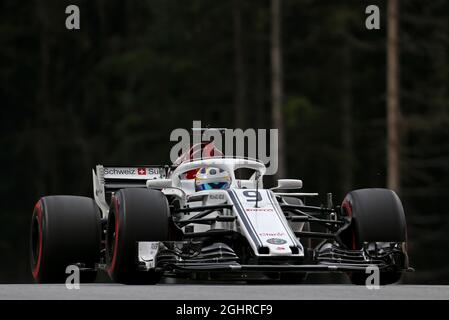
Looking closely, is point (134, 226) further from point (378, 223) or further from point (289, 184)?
point (378, 223)

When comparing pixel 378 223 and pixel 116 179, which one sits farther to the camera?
pixel 116 179

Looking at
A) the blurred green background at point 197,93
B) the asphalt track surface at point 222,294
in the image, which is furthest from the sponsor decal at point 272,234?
the blurred green background at point 197,93

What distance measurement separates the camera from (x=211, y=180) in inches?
660

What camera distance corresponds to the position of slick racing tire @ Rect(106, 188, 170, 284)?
48.9 feet

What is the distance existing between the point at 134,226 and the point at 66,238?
169 cm

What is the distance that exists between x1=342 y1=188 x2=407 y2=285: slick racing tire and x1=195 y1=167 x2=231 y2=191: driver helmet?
5.84 feet

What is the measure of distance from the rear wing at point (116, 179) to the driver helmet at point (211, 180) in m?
2.04

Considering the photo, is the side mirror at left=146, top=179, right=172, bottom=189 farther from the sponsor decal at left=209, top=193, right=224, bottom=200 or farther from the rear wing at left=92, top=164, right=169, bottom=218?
the rear wing at left=92, top=164, right=169, bottom=218

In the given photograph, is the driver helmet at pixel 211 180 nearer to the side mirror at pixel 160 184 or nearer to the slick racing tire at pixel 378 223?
the side mirror at pixel 160 184

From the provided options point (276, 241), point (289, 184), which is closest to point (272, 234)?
point (276, 241)

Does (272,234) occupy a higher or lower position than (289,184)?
lower

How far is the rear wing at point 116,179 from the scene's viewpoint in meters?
18.8
